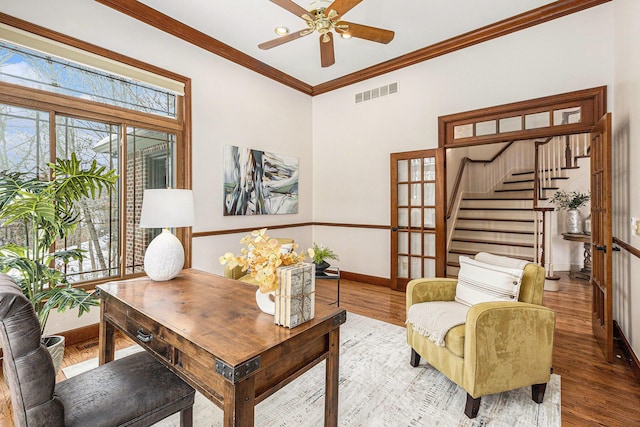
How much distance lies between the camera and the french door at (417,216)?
4016 millimetres

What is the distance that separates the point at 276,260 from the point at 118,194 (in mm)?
2609

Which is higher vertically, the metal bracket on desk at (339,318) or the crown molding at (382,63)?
the crown molding at (382,63)

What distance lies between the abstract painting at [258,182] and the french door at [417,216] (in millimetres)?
1641

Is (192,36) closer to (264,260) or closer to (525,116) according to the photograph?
(264,260)

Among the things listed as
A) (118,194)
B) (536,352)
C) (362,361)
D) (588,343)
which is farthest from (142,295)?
(588,343)

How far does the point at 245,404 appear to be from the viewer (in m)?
1.01

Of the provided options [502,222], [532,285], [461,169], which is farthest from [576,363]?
[461,169]

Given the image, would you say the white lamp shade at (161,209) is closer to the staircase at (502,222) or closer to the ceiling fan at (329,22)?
the ceiling fan at (329,22)

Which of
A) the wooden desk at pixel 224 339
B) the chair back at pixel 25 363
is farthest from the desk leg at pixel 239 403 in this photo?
the chair back at pixel 25 363

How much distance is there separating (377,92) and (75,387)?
4.59 metres

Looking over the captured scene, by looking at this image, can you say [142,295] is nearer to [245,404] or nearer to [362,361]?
[245,404]

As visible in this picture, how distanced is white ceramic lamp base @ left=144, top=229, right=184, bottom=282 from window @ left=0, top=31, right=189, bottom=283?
1.48m

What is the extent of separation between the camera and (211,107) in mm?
3812

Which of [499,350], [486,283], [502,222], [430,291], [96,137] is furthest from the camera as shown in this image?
[502,222]
